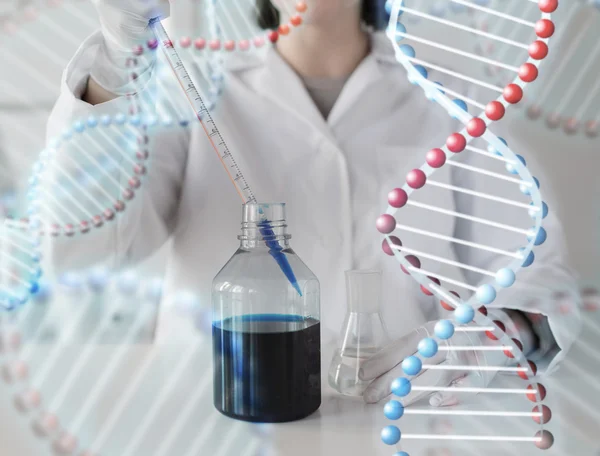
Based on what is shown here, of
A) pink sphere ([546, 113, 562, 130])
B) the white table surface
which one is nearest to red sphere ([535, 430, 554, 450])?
the white table surface

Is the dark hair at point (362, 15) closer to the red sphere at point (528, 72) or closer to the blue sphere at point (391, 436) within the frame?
the red sphere at point (528, 72)

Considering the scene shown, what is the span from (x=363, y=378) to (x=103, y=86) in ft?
1.44

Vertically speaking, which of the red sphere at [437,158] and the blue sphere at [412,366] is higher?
the red sphere at [437,158]

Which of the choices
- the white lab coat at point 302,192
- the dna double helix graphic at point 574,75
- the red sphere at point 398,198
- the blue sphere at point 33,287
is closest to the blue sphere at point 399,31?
the red sphere at point 398,198

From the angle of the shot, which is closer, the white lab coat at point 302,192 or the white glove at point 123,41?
the white glove at point 123,41

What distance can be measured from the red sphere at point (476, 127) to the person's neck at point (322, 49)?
1.58 ft

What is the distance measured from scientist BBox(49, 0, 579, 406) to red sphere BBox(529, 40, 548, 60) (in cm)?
40

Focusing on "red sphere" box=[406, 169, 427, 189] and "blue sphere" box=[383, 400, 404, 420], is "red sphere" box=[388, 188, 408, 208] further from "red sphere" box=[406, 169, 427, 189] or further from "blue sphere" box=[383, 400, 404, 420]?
"blue sphere" box=[383, 400, 404, 420]

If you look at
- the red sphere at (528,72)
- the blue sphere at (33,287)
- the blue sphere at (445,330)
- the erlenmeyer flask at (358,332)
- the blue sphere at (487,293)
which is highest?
the red sphere at (528,72)

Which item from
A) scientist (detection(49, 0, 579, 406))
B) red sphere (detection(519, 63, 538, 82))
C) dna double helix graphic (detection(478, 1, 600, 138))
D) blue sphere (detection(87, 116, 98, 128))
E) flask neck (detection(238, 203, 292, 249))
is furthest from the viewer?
dna double helix graphic (detection(478, 1, 600, 138))

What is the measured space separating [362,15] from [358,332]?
0.55 metres

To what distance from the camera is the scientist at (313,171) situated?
2.63 ft

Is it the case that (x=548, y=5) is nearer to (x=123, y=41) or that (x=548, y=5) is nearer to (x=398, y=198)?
(x=398, y=198)

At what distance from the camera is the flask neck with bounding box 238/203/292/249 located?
1.72ft
